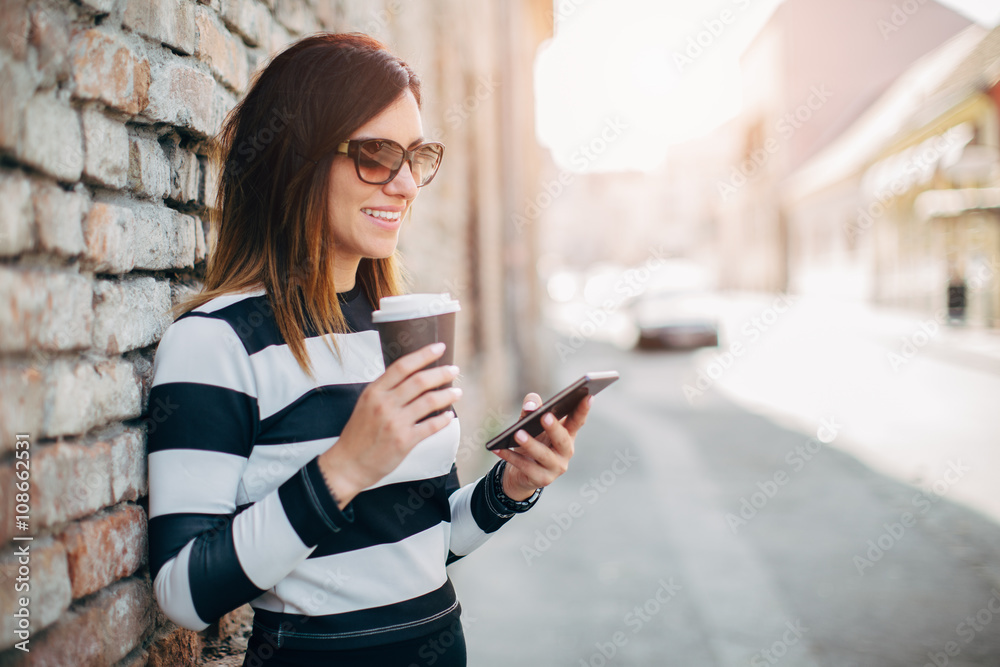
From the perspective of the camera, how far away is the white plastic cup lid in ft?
3.61

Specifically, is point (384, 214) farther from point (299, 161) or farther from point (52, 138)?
point (52, 138)

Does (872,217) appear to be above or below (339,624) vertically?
above

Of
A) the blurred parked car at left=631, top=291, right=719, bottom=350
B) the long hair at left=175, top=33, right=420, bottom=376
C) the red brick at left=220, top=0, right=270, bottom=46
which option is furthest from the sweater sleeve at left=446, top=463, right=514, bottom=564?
the blurred parked car at left=631, top=291, right=719, bottom=350

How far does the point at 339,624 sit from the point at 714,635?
272cm

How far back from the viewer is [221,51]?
1.94 m

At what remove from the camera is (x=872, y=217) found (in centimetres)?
1988

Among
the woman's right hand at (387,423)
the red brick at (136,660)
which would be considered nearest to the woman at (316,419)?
the woman's right hand at (387,423)

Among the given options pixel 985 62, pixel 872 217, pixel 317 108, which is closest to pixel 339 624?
pixel 317 108

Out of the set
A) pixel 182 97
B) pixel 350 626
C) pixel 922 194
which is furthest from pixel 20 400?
pixel 922 194

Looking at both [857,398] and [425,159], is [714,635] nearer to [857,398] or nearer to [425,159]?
[425,159]

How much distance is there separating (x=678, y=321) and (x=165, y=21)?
14583 millimetres

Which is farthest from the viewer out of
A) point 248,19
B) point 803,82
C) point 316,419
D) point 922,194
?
point 803,82

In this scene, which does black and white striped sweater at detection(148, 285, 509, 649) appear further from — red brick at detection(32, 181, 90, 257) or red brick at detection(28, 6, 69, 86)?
red brick at detection(28, 6, 69, 86)

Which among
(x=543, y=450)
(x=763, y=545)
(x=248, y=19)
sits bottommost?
(x=763, y=545)
